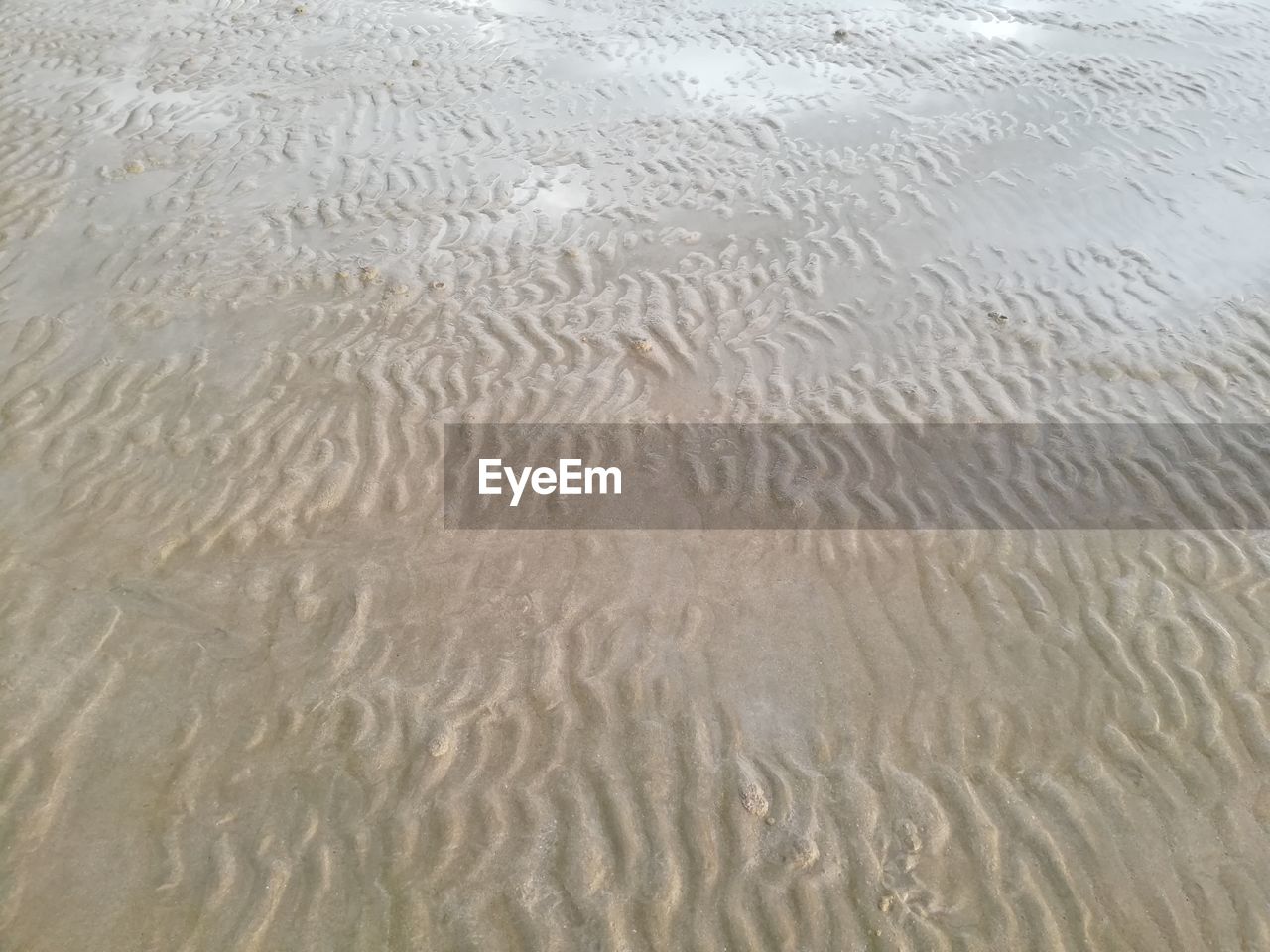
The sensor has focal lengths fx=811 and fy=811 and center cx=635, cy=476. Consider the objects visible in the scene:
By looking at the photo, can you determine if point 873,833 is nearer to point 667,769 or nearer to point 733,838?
point 733,838

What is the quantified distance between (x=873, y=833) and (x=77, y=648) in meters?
4.47

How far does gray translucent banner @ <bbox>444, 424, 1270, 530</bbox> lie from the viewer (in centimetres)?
557

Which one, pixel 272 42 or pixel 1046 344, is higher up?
pixel 272 42

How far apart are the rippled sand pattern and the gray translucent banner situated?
0.18 meters

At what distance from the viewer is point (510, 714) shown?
14.5 ft

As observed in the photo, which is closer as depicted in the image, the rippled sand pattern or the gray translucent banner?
the rippled sand pattern

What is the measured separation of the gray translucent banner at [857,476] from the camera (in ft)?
18.3

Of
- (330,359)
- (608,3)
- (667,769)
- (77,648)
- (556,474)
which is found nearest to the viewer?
(667,769)

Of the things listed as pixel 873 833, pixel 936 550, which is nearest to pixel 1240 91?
pixel 936 550

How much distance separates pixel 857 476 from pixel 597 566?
6.64ft

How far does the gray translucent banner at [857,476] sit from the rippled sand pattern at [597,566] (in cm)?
18

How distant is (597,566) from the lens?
5.27m

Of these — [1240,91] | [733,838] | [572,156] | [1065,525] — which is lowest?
[733,838]

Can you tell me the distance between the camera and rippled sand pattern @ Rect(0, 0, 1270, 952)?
3.77 m
